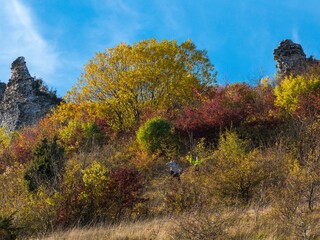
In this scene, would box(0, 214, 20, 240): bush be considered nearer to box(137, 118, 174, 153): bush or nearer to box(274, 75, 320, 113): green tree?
box(137, 118, 174, 153): bush

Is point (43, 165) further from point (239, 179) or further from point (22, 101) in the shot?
point (22, 101)

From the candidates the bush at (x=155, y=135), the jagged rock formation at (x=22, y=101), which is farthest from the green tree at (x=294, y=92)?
the jagged rock formation at (x=22, y=101)

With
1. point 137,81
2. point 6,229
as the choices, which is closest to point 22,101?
point 137,81

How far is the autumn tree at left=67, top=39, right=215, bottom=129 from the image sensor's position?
92.7 ft

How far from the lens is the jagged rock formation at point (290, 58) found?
31.6 meters

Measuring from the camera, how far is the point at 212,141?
71.8 ft

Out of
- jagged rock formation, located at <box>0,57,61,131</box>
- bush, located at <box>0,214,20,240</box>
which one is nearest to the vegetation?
bush, located at <box>0,214,20,240</box>

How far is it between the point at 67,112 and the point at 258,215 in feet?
71.4

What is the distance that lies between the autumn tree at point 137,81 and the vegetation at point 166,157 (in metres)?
0.07

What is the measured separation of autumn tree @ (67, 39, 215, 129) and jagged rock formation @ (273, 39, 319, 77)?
242 inches

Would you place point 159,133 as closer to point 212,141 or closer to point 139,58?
point 212,141

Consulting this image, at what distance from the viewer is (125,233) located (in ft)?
30.8

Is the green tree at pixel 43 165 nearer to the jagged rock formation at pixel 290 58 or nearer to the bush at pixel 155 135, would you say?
the bush at pixel 155 135

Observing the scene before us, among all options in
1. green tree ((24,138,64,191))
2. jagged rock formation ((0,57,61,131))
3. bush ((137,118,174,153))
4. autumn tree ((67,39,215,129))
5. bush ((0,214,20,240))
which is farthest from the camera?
jagged rock formation ((0,57,61,131))
